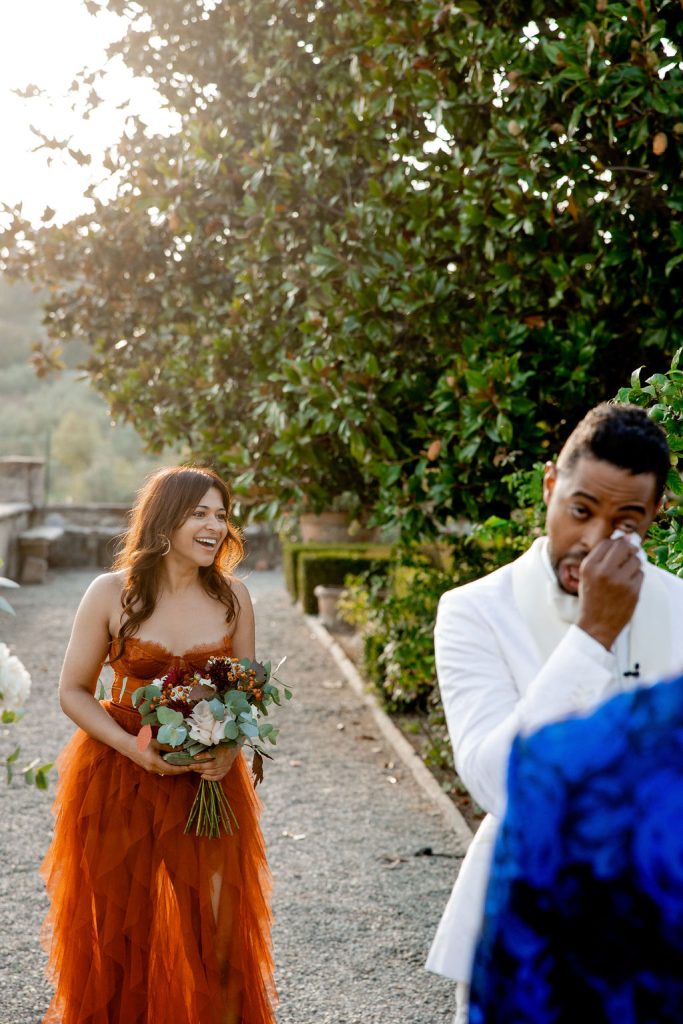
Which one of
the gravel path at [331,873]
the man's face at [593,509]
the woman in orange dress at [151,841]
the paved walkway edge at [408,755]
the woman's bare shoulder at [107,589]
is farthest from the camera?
the paved walkway edge at [408,755]

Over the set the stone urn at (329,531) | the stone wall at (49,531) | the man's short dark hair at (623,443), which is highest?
the man's short dark hair at (623,443)

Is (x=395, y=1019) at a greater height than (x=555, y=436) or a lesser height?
lesser

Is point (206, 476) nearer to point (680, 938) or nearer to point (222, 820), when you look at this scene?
point (222, 820)

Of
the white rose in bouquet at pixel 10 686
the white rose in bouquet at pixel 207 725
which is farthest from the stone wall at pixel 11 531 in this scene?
the white rose in bouquet at pixel 10 686

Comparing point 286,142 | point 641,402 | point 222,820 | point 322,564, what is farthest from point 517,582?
point 322,564

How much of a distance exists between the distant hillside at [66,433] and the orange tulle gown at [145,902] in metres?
25.0

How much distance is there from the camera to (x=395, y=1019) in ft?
12.7

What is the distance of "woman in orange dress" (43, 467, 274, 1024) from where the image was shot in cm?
324

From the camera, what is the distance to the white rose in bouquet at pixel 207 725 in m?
3.13

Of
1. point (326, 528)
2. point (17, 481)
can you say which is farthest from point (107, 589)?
point (17, 481)

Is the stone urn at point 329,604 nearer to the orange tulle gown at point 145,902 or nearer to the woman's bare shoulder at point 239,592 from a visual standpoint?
the woman's bare shoulder at point 239,592

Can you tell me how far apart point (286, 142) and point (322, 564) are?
23.7ft

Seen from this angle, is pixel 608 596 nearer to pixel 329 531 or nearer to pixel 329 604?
pixel 329 604

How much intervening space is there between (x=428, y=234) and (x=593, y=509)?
14.7ft
